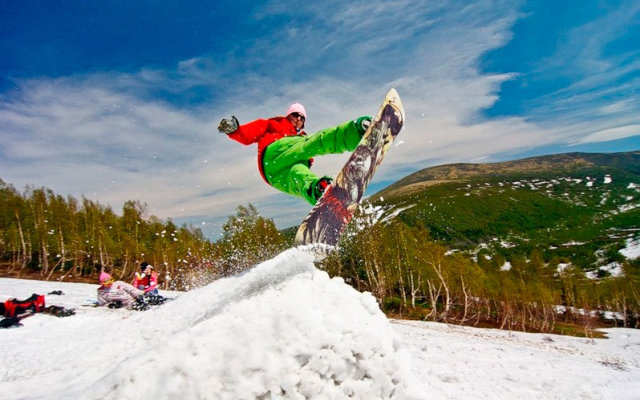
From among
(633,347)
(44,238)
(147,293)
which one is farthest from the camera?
(44,238)

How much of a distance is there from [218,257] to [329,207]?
46048mm

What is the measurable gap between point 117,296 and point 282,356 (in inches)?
528

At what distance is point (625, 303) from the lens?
5147cm

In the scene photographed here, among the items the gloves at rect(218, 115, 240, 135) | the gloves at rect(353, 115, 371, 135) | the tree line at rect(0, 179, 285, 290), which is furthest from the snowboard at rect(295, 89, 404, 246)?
the tree line at rect(0, 179, 285, 290)

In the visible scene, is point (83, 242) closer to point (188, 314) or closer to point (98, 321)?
point (98, 321)

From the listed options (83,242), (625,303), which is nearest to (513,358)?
(83,242)

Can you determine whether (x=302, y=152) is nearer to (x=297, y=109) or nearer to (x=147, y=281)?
(x=297, y=109)

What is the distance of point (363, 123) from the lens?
236 inches

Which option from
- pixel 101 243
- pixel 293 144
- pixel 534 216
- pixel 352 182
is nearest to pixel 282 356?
pixel 352 182

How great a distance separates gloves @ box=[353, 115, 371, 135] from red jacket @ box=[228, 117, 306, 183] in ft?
5.83

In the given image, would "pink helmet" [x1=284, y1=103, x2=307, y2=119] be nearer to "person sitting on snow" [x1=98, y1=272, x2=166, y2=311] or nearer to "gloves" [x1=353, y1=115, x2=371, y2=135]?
"gloves" [x1=353, y1=115, x2=371, y2=135]

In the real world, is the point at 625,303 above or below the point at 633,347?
below

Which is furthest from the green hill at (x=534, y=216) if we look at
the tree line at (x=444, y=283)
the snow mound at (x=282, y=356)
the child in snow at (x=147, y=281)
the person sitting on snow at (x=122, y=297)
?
the snow mound at (x=282, y=356)

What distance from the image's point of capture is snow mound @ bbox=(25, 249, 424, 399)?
9.09 feet
